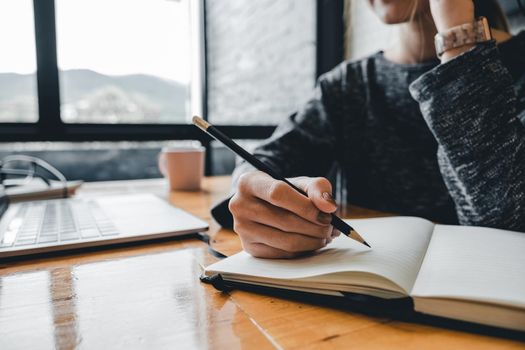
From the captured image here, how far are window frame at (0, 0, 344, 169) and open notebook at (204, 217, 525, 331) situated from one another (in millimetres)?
1106

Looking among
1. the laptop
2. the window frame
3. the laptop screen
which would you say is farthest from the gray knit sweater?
the window frame

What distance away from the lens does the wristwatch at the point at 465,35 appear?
2.20 feet

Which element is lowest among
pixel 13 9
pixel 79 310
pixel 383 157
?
pixel 79 310

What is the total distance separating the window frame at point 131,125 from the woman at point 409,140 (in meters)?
0.64

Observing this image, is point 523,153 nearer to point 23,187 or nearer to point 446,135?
point 446,135

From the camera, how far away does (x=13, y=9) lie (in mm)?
1380

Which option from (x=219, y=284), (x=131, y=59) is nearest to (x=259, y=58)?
(x=131, y=59)

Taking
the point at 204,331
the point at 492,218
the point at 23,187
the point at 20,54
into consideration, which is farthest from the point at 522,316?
the point at 20,54

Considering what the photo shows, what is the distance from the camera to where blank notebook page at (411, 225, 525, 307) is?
1.01 ft

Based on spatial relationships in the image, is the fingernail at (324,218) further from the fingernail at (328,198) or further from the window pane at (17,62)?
the window pane at (17,62)

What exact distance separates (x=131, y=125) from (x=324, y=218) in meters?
1.18

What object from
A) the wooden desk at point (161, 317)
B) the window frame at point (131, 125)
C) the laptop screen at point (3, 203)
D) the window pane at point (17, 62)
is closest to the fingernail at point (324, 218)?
the wooden desk at point (161, 317)

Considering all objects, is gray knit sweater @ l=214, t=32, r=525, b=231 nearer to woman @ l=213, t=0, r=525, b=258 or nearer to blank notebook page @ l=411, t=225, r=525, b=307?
woman @ l=213, t=0, r=525, b=258

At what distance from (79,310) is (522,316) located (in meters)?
0.39
